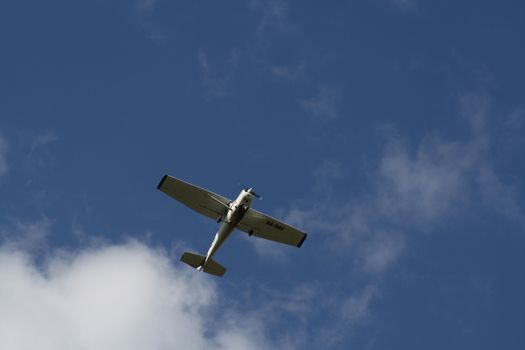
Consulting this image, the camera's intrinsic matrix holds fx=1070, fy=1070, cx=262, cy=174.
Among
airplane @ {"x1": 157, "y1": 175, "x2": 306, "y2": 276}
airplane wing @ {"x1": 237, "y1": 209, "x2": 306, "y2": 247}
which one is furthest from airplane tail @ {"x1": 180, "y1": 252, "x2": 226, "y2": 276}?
airplane wing @ {"x1": 237, "y1": 209, "x2": 306, "y2": 247}

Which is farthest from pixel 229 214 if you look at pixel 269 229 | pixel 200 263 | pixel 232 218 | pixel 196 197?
pixel 200 263

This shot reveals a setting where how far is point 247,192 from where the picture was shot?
195ft

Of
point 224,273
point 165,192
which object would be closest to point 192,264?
point 224,273

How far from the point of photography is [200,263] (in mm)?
64938

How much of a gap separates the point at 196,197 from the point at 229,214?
217 cm

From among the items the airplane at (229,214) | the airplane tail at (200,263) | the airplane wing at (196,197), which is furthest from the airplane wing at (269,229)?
the airplane tail at (200,263)

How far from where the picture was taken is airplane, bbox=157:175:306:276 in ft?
199

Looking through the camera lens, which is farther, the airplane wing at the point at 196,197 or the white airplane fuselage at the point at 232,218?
the airplane wing at the point at 196,197

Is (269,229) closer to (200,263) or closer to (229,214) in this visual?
(229,214)

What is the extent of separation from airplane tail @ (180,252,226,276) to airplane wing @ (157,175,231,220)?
397 cm

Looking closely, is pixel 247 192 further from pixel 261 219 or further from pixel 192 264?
pixel 192 264

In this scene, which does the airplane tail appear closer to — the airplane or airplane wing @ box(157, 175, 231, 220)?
the airplane

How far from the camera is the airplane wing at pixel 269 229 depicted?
6222 centimetres

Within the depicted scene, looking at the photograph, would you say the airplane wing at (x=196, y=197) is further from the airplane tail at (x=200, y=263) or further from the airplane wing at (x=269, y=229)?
the airplane tail at (x=200, y=263)
